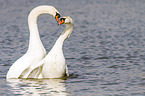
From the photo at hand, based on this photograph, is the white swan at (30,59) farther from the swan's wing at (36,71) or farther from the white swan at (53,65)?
the white swan at (53,65)

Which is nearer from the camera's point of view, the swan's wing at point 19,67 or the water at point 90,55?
the water at point 90,55

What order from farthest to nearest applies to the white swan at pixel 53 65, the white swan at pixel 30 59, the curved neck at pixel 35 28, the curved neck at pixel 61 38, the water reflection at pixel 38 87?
the curved neck at pixel 35 28
the curved neck at pixel 61 38
the white swan at pixel 30 59
the white swan at pixel 53 65
the water reflection at pixel 38 87

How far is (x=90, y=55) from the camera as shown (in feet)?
58.9

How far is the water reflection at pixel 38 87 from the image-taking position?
1148 centimetres

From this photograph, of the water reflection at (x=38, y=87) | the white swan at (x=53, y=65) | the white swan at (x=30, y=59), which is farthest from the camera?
the white swan at (x=30, y=59)

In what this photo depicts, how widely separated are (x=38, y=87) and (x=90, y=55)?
6.03 metres

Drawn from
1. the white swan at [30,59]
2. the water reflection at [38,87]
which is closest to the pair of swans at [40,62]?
the white swan at [30,59]

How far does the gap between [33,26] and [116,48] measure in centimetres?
703

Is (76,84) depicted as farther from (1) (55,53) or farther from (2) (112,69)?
(2) (112,69)

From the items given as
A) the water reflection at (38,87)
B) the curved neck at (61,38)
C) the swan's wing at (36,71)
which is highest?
the curved neck at (61,38)

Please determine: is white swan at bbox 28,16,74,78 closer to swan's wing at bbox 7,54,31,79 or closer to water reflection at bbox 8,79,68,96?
water reflection at bbox 8,79,68,96

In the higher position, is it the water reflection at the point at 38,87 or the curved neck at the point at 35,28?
the curved neck at the point at 35,28

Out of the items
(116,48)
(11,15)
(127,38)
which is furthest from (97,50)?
(11,15)

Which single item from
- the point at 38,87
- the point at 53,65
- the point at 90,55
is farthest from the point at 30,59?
the point at 90,55
